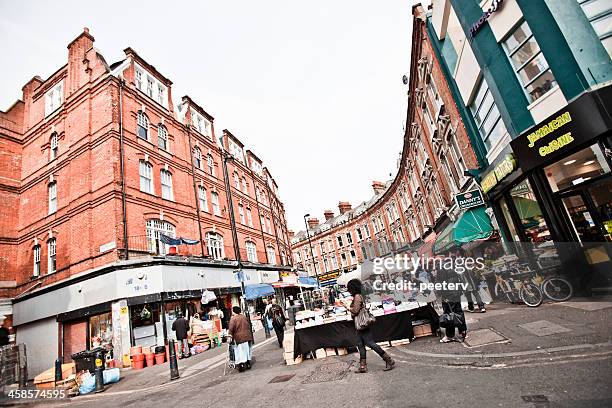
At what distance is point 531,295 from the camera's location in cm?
882

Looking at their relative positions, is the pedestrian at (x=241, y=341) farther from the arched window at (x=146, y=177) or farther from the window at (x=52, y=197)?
the window at (x=52, y=197)

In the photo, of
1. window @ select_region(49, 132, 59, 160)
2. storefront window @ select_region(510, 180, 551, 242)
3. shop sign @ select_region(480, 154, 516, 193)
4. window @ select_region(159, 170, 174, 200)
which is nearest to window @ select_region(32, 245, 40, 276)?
window @ select_region(49, 132, 59, 160)

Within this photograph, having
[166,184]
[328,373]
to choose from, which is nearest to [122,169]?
[166,184]

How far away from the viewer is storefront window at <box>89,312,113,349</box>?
14070 mm

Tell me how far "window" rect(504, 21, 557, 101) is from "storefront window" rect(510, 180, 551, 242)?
9.55ft

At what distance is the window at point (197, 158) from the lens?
22.8 metres

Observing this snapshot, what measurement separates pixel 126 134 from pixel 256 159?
754 inches

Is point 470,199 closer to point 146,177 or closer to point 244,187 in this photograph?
point 146,177

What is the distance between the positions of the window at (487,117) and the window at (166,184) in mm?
17234

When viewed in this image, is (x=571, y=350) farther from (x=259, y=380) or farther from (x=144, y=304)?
(x=144, y=304)

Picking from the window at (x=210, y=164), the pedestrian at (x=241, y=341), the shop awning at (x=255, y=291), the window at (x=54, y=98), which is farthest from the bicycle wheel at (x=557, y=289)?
the window at (x=54, y=98)

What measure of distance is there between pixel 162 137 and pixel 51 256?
371 inches

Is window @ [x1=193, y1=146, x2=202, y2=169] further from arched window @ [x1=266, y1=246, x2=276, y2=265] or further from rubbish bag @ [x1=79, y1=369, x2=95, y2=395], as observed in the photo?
rubbish bag @ [x1=79, y1=369, x2=95, y2=395]

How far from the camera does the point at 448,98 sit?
14859 millimetres
